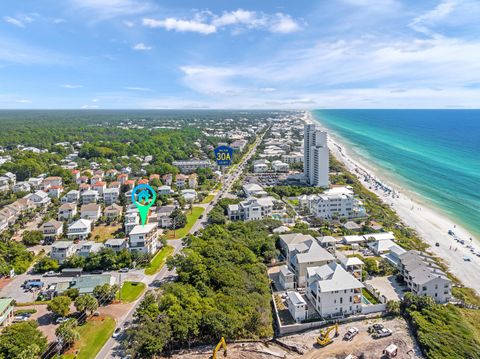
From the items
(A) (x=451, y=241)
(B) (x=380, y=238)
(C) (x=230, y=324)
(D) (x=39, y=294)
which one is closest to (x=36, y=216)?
(D) (x=39, y=294)

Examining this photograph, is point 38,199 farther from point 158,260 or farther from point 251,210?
point 251,210

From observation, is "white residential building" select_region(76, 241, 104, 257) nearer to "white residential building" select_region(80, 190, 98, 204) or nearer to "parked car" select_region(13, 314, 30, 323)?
"parked car" select_region(13, 314, 30, 323)

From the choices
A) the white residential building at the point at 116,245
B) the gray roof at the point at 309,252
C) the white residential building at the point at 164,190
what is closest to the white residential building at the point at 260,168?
the white residential building at the point at 164,190

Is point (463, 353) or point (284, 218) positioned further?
point (284, 218)

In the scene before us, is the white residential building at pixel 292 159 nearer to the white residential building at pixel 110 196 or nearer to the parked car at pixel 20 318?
the white residential building at pixel 110 196

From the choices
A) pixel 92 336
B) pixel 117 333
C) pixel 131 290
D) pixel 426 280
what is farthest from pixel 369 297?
pixel 92 336

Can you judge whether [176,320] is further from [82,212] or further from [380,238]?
[82,212]
